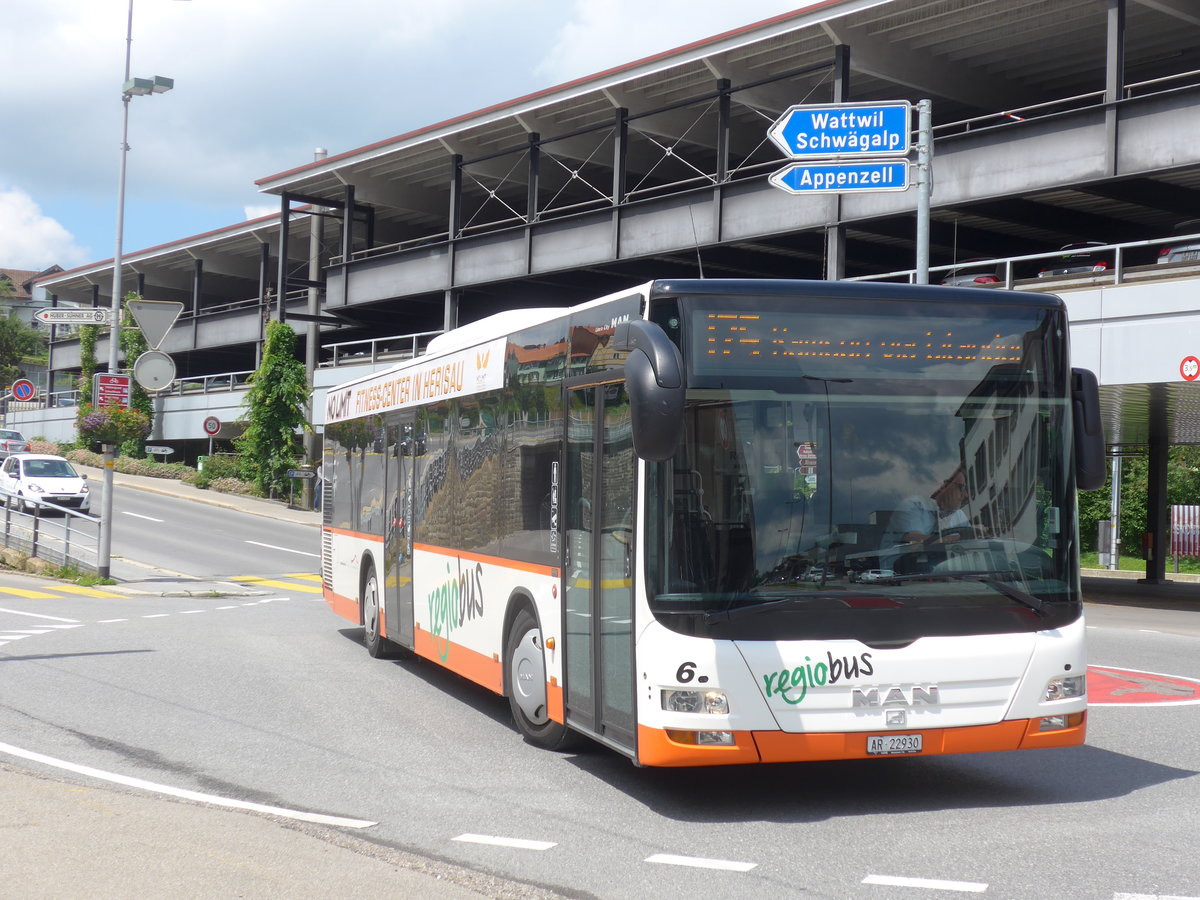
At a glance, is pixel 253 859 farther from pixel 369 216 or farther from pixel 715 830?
pixel 369 216

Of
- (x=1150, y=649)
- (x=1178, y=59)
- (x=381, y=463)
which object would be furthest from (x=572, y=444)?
(x=1178, y=59)

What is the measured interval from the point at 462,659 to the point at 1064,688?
4.73 m

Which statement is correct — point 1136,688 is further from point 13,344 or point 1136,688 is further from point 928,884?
point 13,344

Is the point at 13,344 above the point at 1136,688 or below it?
above

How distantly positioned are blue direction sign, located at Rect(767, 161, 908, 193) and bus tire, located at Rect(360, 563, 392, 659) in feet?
19.3

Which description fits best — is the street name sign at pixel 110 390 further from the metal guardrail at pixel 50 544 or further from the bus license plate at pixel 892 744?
the bus license plate at pixel 892 744

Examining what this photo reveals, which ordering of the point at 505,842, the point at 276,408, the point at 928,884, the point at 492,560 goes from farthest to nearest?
the point at 276,408, the point at 492,560, the point at 505,842, the point at 928,884

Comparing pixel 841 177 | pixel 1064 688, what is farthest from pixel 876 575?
pixel 841 177

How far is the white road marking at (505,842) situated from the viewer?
247 inches

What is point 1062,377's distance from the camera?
7508 mm

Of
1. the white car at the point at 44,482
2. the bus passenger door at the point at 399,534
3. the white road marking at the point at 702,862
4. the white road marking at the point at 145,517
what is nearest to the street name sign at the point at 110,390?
the bus passenger door at the point at 399,534

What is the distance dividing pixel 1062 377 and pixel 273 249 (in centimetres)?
5322

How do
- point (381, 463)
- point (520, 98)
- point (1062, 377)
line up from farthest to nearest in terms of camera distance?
point (520, 98)
point (381, 463)
point (1062, 377)

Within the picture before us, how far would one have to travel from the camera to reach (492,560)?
9.61 meters
